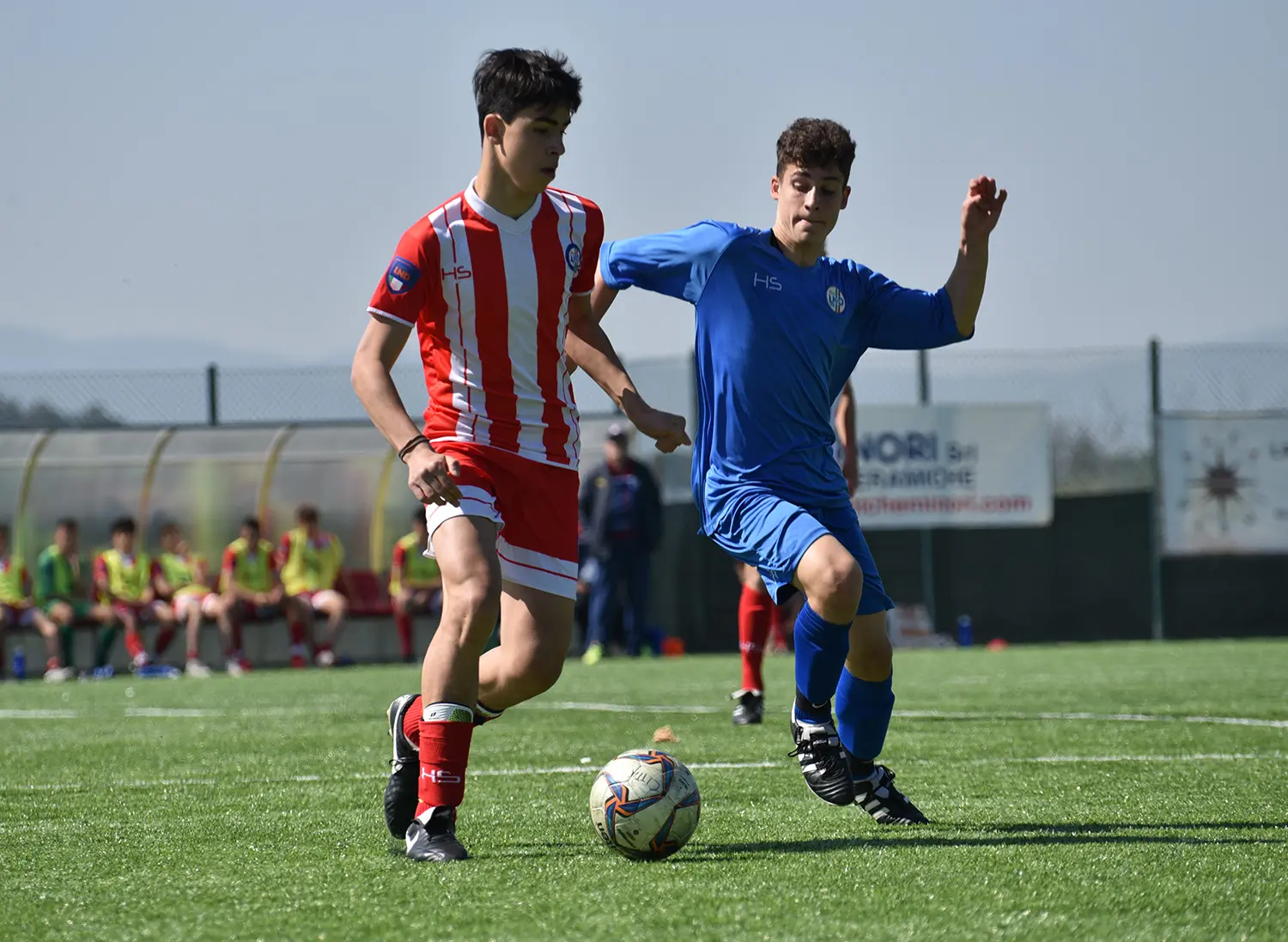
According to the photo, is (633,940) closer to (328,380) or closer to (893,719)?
(893,719)

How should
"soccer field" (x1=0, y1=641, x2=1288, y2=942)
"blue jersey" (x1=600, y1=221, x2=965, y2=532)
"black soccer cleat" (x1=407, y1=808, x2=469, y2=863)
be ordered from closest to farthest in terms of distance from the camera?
"soccer field" (x1=0, y1=641, x2=1288, y2=942), "black soccer cleat" (x1=407, y1=808, x2=469, y2=863), "blue jersey" (x1=600, y1=221, x2=965, y2=532)

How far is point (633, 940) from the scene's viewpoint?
115 inches

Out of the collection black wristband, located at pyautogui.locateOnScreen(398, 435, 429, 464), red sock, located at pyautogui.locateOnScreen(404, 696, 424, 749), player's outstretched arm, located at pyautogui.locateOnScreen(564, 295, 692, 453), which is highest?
player's outstretched arm, located at pyautogui.locateOnScreen(564, 295, 692, 453)

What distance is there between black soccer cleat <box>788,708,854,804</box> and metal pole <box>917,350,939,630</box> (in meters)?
15.0

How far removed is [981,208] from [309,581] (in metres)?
13.5

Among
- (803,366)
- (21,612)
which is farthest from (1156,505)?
(803,366)

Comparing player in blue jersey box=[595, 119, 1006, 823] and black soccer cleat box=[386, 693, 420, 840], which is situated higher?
player in blue jersey box=[595, 119, 1006, 823]

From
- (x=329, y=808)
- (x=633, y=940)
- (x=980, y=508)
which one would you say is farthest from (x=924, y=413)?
(x=633, y=940)

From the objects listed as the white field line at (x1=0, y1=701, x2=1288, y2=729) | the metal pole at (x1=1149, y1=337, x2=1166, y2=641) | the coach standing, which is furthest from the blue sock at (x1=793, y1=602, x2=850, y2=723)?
the metal pole at (x1=1149, y1=337, x2=1166, y2=641)

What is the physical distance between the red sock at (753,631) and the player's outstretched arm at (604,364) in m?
3.56

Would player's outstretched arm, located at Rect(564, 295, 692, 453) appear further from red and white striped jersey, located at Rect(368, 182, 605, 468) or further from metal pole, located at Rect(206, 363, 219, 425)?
metal pole, located at Rect(206, 363, 219, 425)

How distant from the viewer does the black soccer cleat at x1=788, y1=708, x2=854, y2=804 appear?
14.6 feet

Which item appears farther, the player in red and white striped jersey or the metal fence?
the metal fence

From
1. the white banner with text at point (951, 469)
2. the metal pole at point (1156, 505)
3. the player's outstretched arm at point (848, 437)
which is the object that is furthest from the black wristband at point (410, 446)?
the metal pole at point (1156, 505)
